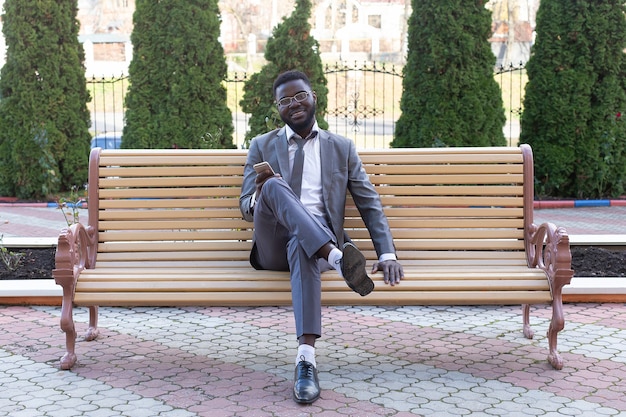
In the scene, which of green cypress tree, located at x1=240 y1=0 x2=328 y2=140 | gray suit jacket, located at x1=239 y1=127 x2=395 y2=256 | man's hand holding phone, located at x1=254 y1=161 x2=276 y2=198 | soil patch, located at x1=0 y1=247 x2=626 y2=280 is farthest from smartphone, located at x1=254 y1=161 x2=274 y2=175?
green cypress tree, located at x1=240 y1=0 x2=328 y2=140

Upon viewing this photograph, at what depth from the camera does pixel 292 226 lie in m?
4.40

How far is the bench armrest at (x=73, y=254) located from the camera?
4.58 m

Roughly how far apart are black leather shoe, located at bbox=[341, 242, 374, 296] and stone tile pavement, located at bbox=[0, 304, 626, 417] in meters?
0.50

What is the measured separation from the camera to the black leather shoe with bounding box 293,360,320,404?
413 centimetres

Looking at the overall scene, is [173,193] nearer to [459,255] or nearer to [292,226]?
[292,226]

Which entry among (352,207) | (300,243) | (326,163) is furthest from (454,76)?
(300,243)

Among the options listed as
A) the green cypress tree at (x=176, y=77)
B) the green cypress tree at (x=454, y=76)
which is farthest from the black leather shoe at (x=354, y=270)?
the green cypress tree at (x=176, y=77)

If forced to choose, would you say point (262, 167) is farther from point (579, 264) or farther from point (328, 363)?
point (579, 264)

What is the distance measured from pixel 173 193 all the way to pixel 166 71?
24.5 feet

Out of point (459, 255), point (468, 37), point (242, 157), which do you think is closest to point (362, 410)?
point (459, 255)

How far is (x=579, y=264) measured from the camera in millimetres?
6777

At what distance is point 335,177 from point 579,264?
2699 millimetres

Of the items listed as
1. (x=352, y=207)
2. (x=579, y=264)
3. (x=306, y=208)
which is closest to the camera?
(x=306, y=208)

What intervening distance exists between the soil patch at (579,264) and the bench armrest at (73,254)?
1.61 metres
